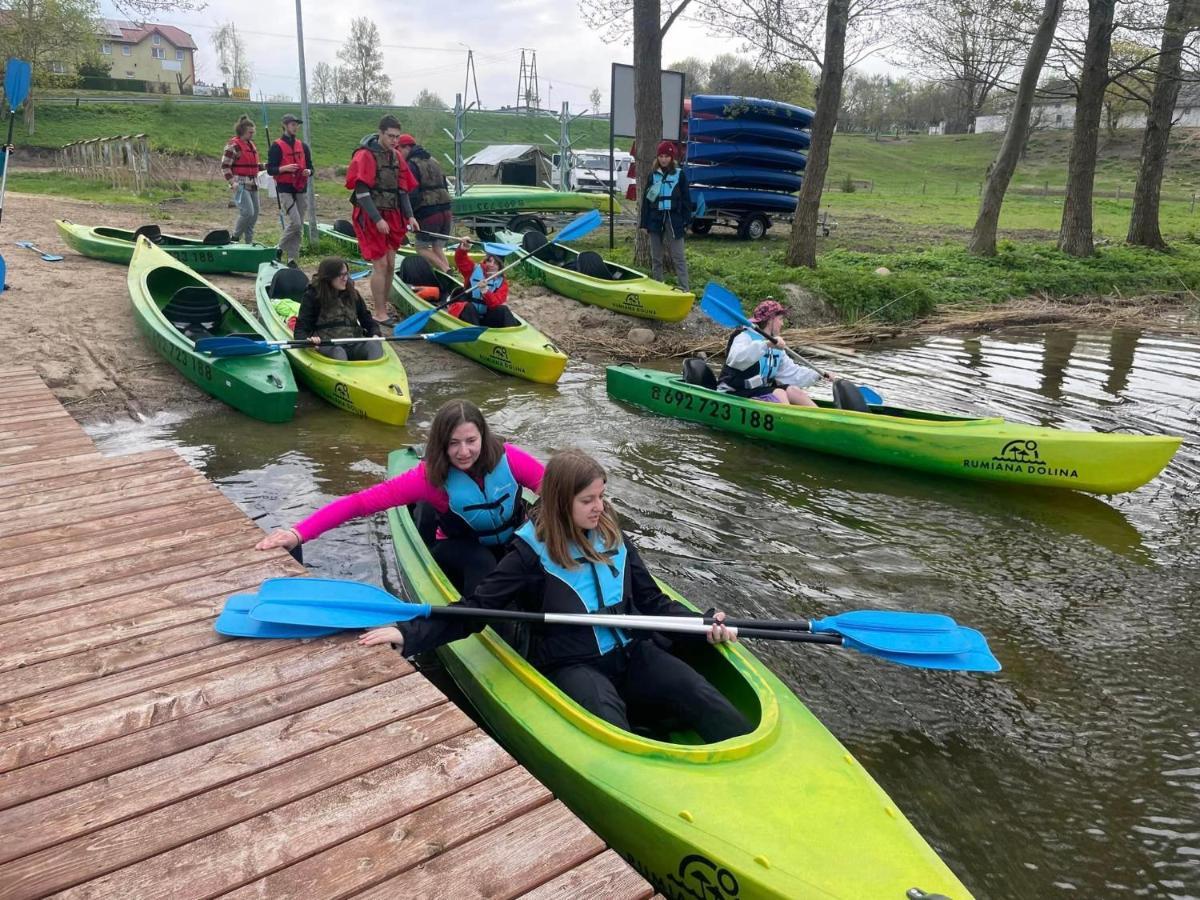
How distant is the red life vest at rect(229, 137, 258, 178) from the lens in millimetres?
11055

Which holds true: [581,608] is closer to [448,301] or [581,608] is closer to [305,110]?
[448,301]

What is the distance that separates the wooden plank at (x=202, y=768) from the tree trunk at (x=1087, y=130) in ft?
53.5

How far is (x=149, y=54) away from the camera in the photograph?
215 ft

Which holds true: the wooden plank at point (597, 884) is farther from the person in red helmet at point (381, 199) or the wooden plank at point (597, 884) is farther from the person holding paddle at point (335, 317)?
the person in red helmet at point (381, 199)

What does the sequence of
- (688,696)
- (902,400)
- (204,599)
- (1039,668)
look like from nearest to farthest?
(688,696)
(204,599)
(1039,668)
(902,400)

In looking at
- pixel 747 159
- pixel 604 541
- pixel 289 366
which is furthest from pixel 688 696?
pixel 747 159

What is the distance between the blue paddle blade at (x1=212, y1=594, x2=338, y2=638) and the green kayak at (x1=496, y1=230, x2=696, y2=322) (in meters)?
7.50

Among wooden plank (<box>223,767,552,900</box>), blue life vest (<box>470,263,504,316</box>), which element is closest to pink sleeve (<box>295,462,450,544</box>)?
wooden plank (<box>223,767,552,900</box>)

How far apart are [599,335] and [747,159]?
723cm

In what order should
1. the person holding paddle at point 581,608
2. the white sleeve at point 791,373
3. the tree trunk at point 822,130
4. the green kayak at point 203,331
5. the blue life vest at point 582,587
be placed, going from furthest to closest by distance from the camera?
1. the tree trunk at point 822,130
2. the white sleeve at point 791,373
3. the green kayak at point 203,331
4. the blue life vest at point 582,587
5. the person holding paddle at point 581,608

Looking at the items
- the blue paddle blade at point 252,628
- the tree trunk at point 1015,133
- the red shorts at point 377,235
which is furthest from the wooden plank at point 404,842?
the tree trunk at point 1015,133

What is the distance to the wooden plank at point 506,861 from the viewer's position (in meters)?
2.02

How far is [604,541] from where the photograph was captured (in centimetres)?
319

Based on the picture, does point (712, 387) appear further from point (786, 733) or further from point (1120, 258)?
point (1120, 258)
